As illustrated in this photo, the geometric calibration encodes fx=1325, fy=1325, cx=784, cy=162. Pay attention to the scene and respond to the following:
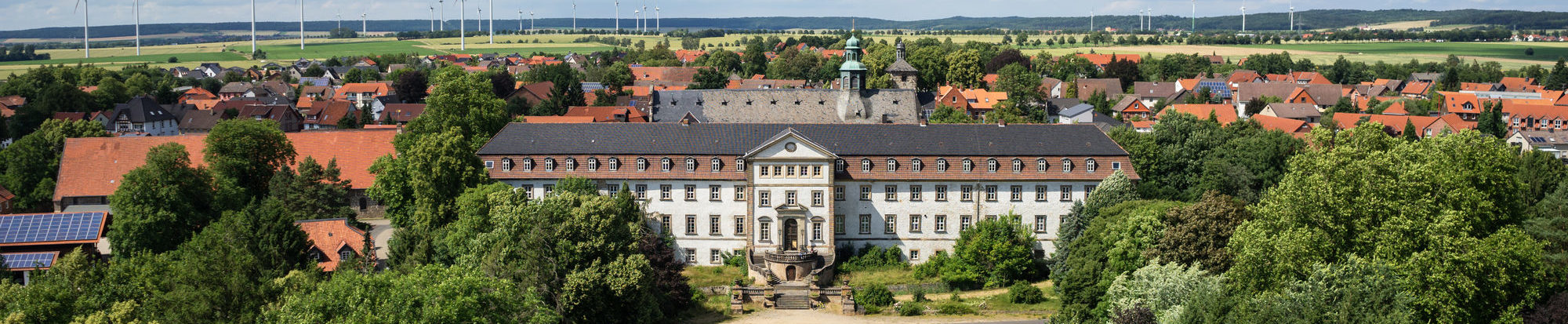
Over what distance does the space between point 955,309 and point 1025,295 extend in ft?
11.0

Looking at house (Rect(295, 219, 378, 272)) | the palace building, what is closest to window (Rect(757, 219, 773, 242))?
the palace building

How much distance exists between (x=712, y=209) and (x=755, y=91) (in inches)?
1105

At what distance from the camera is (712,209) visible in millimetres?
60188

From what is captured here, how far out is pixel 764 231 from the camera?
5981 centimetres

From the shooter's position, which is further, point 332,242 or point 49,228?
point 332,242

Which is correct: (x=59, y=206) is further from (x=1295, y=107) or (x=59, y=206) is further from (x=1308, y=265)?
(x=1295, y=107)

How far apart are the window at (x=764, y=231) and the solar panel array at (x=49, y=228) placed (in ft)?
88.5

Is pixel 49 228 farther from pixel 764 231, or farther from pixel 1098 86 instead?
pixel 1098 86

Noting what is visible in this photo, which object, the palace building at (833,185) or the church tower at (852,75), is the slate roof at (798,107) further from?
the palace building at (833,185)

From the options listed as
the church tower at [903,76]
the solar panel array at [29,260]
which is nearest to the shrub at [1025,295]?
the solar panel array at [29,260]

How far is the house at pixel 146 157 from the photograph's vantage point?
6975 centimetres

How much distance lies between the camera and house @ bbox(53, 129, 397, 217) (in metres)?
69.8

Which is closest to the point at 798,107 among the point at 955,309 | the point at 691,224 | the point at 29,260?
the point at 691,224

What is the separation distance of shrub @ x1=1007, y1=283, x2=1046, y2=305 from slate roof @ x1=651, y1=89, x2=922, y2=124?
29.0m
